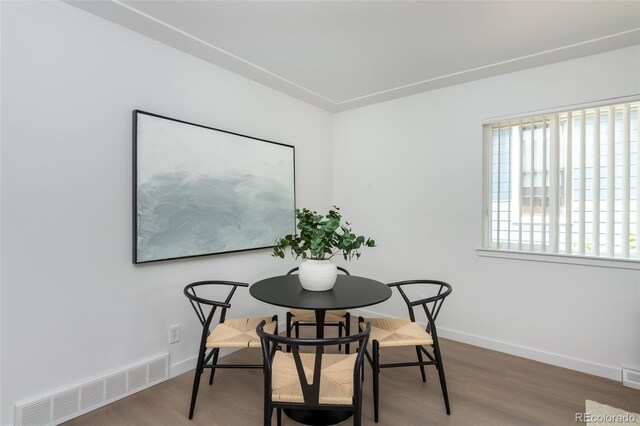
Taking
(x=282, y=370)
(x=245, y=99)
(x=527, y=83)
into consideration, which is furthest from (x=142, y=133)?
(x=527, y=83)

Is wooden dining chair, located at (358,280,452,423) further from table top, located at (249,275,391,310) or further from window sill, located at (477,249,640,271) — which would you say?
window sill, located at (477,249,640,271)

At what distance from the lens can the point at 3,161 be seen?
1.77m

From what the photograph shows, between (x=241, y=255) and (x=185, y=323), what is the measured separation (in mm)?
745

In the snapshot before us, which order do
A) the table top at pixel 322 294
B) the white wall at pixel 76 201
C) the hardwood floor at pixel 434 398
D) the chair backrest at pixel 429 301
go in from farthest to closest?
the chair backrest at pixel 429 301
the hardwood floor at pixel 434 398
the table top at pixel 322 294
the white wall at pixel 76 201

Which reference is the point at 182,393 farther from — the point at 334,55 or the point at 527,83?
the point at 527,83

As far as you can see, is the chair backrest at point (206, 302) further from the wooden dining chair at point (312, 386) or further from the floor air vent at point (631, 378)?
the floor air vent at point (631, 378)

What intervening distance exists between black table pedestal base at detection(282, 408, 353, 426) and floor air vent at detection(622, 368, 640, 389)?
215cm

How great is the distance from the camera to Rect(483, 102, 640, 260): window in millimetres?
2523

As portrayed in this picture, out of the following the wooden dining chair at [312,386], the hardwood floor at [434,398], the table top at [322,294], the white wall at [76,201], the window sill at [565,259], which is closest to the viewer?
the wooden dining chair at [312,386]

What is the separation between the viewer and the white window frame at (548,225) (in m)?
2.51

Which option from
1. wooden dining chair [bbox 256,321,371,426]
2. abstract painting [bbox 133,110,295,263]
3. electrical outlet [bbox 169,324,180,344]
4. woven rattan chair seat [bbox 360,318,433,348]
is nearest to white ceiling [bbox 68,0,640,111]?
abstract painting [bbox 133,110,295,263]

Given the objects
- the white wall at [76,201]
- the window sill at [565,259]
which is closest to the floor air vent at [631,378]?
the window sill at [565,259]

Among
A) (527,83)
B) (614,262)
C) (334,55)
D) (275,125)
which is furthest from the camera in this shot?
(275,125)

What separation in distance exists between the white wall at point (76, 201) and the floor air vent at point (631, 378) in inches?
132
